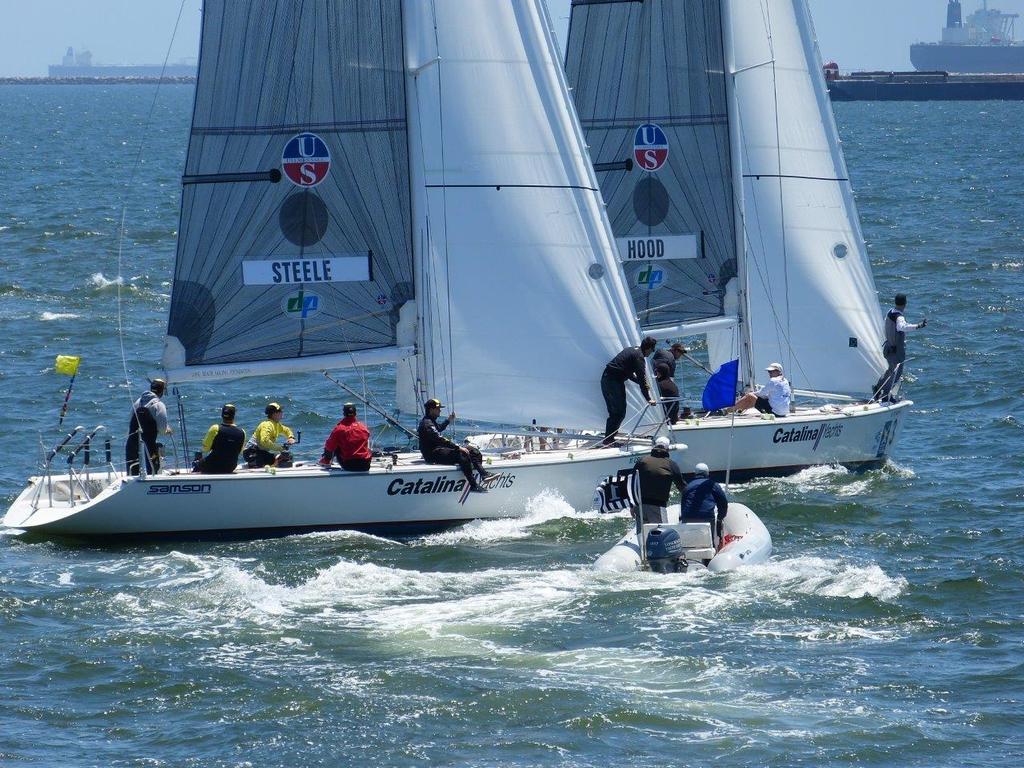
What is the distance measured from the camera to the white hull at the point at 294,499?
821 inches

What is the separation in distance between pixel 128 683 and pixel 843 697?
6.36 metres

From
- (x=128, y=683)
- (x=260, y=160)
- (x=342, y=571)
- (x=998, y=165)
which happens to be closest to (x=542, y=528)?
(x=342, y=571)

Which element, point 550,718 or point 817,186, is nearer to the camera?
point 550,718

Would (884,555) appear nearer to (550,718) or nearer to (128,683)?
(550,718)

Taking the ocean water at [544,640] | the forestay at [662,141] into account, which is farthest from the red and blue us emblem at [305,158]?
the forestay at [662,141]

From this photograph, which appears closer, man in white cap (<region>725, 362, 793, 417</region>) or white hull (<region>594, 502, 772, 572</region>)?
white hull (<region>594, 502, 772, 572</region>)

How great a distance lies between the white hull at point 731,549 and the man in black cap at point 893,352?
6.54 metres

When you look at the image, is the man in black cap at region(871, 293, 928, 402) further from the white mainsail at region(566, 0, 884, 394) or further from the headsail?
the headsail

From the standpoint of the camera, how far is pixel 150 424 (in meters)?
21.4

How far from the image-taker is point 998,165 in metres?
81.8

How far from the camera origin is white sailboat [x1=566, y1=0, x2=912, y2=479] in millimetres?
26359

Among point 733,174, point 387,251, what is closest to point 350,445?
point 387,251

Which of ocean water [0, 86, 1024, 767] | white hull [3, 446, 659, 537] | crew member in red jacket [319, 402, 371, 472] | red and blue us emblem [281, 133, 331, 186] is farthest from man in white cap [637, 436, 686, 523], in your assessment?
red and blue us emblem [281, 133, 331, 186]

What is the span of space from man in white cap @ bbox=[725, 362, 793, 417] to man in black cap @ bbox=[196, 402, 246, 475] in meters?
7.73
